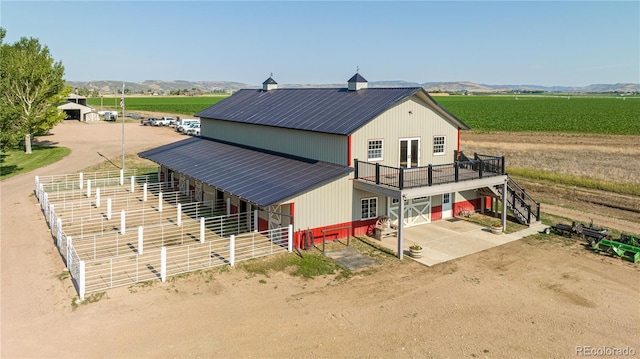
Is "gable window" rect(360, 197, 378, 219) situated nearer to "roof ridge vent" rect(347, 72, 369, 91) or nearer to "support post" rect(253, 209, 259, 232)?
"support post" rect(253, 209, 259, 232)

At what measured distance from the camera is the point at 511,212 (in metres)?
25.2

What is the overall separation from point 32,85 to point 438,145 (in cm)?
3968

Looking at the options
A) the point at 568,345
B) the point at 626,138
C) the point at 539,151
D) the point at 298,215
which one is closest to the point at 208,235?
the point at 298,215

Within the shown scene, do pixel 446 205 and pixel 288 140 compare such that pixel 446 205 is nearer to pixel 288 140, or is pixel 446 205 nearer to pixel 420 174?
pixel 420 174

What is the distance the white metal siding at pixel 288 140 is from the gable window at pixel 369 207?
200 cm

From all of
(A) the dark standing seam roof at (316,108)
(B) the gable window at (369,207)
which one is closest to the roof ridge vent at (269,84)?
(A) the dark standing seam roof at (316,108)

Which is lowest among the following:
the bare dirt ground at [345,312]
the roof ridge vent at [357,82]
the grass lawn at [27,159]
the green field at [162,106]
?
the bare dirt ground at [345,312]

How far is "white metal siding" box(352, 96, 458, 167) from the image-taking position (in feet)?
70.2

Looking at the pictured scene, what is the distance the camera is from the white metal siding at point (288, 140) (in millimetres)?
21578

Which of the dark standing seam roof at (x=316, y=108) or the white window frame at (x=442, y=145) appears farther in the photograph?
the white window frame at (x=442, y=145)

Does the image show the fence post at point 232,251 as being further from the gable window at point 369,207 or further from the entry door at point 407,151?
the entry door at point 407,151

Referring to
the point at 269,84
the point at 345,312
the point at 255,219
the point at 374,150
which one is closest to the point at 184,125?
the point at 269,84

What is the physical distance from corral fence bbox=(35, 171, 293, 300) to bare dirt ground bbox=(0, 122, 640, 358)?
0.86 m

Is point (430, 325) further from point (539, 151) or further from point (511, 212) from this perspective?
point (539, 151)
